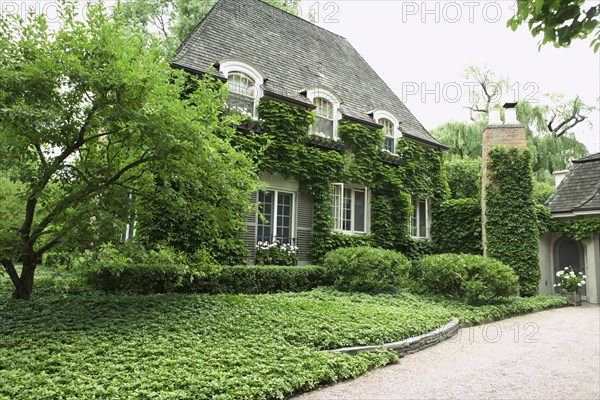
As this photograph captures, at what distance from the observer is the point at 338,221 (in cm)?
1544

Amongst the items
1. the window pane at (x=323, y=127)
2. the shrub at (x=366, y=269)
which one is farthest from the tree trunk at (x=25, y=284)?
the window pane at (x=323, y=127)

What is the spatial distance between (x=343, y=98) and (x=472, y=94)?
61.5ft

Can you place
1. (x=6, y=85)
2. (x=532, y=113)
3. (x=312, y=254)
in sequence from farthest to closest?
(x=532, y=113)
(x=312, y=254)
(x=6, y=85)

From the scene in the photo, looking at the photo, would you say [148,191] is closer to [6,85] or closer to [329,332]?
[6,85]

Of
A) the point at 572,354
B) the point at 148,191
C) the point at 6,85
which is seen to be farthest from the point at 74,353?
the point at 572,354

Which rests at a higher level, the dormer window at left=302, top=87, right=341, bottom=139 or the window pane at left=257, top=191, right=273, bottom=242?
the dormer window at left=302, top=87, right=341, bottom=139

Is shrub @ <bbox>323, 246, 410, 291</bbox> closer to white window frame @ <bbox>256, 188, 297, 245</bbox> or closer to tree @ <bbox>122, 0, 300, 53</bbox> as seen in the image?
white window frame @ <bbox>256, 188, 297, 245</bbox>

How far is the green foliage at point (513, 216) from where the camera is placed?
596 inches

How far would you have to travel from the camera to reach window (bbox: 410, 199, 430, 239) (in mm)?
18250

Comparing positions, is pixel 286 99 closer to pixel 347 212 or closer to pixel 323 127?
pixel 323 127

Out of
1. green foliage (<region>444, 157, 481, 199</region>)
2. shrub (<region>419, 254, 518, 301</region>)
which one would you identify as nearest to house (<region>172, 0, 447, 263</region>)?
shrub (<region>419, 254, 518, 301</region>)

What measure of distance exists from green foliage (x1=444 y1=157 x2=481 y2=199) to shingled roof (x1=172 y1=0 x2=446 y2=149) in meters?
7.03

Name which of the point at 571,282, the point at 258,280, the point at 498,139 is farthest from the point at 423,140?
the point at 258,280

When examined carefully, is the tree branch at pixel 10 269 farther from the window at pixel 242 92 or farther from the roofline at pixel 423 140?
the roofline at pixel 423 140
